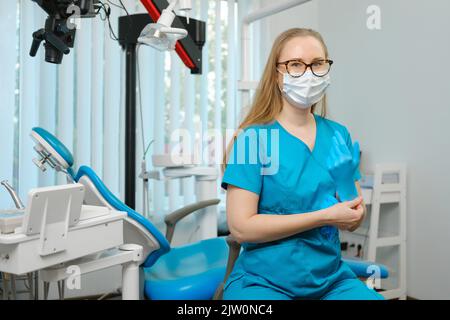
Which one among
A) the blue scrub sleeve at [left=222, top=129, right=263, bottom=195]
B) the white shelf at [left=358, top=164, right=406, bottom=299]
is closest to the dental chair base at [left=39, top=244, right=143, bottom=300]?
the blue scrub sleeve at [left=222, top=129, right=263, bottom=195]

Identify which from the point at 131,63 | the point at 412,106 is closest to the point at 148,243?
the point at 131,63

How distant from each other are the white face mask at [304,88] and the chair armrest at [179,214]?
851 millimetres

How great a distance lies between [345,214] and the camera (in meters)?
1.06

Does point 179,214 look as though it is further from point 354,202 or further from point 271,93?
point 354,202

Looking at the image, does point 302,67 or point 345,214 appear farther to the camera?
point 302,67

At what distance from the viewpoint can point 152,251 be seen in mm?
1385

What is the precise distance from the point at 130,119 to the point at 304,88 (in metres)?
0.94

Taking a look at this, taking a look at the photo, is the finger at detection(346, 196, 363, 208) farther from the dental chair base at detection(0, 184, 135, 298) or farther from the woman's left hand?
the dental chair base at detection(0, 184, 135, 298)

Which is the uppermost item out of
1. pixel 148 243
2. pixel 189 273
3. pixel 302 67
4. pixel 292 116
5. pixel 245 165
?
pixel 302 67

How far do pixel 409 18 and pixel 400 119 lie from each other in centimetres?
53

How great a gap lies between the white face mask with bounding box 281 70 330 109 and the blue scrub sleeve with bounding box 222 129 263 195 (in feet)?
0.47

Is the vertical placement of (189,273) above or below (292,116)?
below

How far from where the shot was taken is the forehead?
116 centimetres

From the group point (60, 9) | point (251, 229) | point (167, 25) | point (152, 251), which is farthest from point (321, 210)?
point (60, 9)
